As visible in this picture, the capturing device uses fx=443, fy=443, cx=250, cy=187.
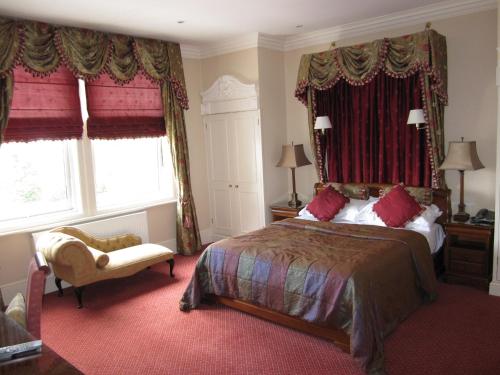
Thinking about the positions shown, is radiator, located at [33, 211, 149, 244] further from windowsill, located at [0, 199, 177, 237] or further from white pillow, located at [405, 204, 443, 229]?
white pillow, located at [405, 204, 443, 229]

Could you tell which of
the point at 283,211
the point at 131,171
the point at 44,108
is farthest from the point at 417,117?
the point at 44,108

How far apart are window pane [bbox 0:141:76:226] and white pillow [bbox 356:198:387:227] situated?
124 inches

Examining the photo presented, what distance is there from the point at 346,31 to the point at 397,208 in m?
2.15

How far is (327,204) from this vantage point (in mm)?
4879

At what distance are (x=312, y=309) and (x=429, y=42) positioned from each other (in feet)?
9.15

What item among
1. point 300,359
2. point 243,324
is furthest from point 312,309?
point 243,324

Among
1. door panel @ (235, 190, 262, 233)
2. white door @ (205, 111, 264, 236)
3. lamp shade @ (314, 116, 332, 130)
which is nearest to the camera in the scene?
lamp shade @ (314, 116, 332, 130)

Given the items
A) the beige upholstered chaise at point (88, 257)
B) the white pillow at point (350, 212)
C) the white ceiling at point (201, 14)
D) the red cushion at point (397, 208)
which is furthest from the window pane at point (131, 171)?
the red cushion at point (397, 208)

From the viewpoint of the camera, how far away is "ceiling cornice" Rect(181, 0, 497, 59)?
432 cm

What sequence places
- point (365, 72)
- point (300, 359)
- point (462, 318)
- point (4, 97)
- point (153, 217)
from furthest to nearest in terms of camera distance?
1. point (153, 217)
2. point (365, 72)
3. point (4, 97)
4. point (462, 318)
5. point (300, 359)

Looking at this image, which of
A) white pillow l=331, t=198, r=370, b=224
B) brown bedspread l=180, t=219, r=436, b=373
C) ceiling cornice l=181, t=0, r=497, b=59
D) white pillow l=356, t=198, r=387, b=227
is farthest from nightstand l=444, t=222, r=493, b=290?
ceiling cornice l=181, t=0, r=497, b=59

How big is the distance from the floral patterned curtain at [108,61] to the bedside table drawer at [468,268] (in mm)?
3078

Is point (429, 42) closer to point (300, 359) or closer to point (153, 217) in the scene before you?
point (300, 359)

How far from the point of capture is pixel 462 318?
140 inches
